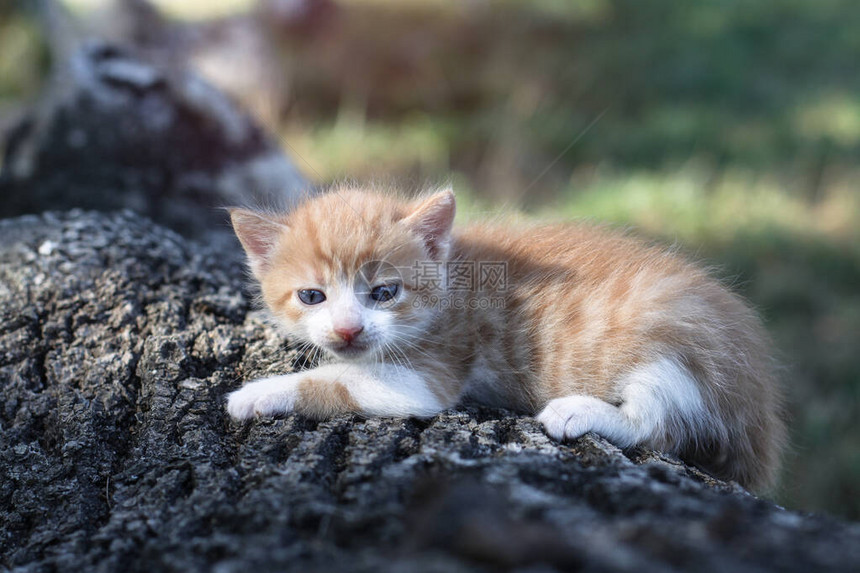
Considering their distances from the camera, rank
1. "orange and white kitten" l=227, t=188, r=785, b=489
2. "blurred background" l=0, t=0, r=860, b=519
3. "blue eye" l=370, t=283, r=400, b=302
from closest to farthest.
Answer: "orange and white kitten" l=227, t=188, r=785, b=489 → "blue eye" l=370, t=283, r=400, b=302 → "blurred background" l=0, t=0, r=860, b=519

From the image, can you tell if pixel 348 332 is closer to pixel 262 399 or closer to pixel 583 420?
A: pixel 262 399

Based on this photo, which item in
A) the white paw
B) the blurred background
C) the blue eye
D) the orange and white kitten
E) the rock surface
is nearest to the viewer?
the rock surface

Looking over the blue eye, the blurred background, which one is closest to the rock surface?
the blue eye

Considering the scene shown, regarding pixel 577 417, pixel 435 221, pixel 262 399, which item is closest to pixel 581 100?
pixel 435 221

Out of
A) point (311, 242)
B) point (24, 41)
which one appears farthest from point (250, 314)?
point (24, 41)

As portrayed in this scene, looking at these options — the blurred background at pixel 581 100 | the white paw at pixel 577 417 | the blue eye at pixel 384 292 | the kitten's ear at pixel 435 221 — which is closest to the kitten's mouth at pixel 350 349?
the blue eye at pixel 384 292

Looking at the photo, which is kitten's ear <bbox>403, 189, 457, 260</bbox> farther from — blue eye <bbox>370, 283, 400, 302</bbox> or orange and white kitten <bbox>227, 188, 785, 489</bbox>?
blue eye <bbox>370, 283, 400, 302</bbox>

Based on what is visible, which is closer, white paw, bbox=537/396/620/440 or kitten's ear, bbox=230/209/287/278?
white paw, bbox=537/396/620/440
